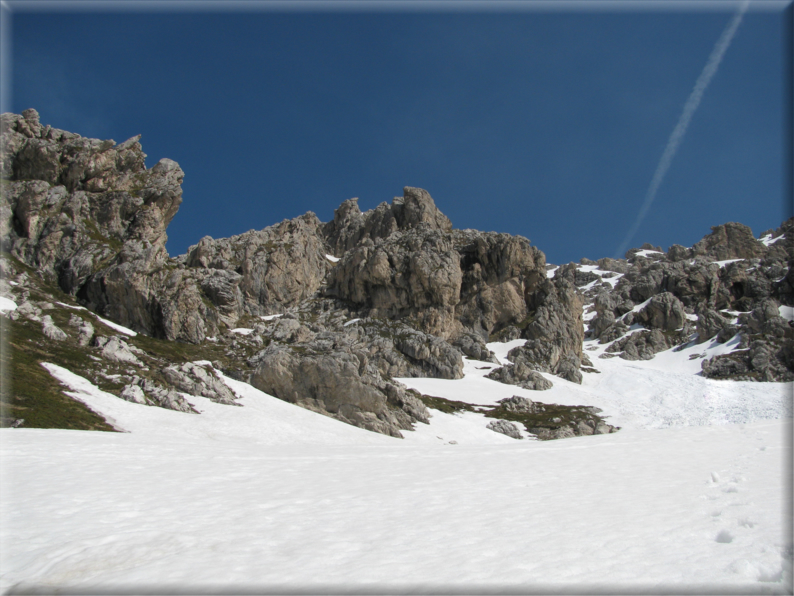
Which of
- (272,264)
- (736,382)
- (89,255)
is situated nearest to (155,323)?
(89,255)

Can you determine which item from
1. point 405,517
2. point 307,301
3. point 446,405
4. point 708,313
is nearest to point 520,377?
point 446,405

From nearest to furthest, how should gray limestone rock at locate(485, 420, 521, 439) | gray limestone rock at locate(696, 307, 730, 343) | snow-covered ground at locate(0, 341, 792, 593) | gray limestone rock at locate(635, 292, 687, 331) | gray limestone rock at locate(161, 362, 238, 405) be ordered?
snow-covered ground at locate(0, 341, 792, 593) < gray limestone rock at locate(161, 362, 238, 405) < gray limestone rock at locate(485, 420, 521, 439) < gray limestone rock at locate(696, 307, 730, 343) < gray limestone rock at locate(635, 292, 687, 331)

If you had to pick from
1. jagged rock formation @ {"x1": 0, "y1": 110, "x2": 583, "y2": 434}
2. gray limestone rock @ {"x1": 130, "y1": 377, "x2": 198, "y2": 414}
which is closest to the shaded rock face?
jagged rock formation @ {"x1": 0, "y1": 110, "x2": 583, "y2": 434}

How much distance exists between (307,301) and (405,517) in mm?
128176

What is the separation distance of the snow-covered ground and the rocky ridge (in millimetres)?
28820

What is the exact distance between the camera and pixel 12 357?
39094 mm

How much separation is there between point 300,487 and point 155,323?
7397 cm

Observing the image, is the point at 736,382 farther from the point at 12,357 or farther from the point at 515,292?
the point at 12,357

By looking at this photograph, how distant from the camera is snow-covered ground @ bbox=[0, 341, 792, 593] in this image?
6863mm

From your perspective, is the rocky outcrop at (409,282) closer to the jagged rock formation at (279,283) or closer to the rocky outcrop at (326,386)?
the jagged rock formation at (279,283)

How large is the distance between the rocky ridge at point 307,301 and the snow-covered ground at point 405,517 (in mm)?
28820

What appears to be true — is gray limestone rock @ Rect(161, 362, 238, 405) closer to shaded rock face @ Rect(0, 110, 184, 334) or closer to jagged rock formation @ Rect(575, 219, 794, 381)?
shaded rock face @ Rect(0, 110, 184, 334)

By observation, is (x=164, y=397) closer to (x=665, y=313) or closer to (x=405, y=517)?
(x=405, y=517)

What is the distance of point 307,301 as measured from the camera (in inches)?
5335
